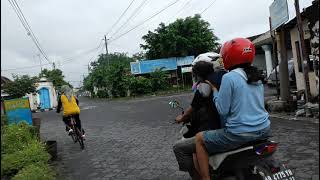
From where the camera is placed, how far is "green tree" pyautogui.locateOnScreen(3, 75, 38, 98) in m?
30.2

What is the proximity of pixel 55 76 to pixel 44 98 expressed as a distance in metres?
16.0

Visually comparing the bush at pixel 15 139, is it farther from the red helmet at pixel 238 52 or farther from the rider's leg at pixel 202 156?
the red helmet at pixel 238 52

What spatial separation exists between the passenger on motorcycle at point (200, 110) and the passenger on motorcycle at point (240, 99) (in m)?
0.32

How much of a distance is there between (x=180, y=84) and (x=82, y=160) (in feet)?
128

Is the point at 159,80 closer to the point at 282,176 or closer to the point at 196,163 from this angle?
the point at 196,163

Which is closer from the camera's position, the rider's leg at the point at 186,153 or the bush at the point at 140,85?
the rider's leg at the point at 186,153

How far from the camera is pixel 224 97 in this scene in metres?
3.73

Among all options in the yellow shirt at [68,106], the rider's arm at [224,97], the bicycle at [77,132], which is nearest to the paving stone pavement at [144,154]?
the bicycle at [77,132]

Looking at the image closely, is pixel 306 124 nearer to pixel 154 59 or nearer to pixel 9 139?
pixel 9 139

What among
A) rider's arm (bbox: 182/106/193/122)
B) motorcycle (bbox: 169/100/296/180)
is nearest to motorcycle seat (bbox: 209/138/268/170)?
motorcycle (bbox: 169/100/296/180)

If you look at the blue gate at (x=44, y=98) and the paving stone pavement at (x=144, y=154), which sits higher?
the blue gate at (x=44, y=98)

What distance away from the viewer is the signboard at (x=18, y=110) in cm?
1225

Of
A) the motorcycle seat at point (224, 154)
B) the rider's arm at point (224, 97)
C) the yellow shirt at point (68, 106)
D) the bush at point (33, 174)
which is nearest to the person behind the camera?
the rider's arm at point (224, 97)

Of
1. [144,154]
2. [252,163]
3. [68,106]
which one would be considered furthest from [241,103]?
[68,106]
